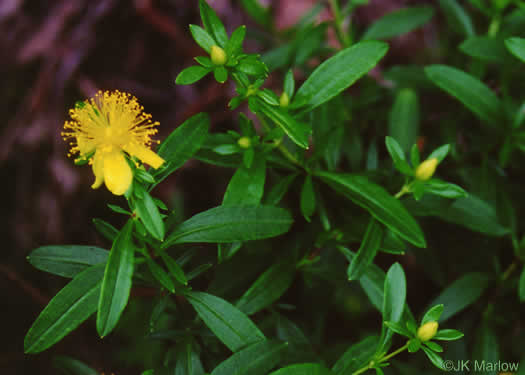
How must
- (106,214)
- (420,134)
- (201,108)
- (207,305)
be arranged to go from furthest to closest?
(201,108)
(106,214)
(420,134)
(207,305)

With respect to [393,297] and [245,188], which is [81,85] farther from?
[393,297]

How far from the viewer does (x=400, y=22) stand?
1356 millimetres

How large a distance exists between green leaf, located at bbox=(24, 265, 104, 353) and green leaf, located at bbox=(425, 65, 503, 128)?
0.78 m

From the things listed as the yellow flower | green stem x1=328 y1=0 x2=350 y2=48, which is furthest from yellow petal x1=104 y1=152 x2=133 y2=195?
green stem x1=328 y1=0 x2=350 y2=48

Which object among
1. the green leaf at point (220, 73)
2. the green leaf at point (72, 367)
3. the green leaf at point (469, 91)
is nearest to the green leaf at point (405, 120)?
the green leaf at point (469, 91)

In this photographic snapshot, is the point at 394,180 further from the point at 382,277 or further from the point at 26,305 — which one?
the point at 26,305

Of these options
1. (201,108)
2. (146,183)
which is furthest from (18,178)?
(146,183)

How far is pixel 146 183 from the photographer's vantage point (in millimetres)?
783

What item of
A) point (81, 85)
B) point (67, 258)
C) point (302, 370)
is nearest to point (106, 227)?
point (67, 258)

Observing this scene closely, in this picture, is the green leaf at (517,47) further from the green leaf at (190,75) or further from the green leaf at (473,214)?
the green leaf at (190,75)

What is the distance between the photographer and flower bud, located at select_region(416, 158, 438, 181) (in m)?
0.88

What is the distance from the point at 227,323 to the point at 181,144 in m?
0.32

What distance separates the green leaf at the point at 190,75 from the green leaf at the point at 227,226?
0.71 feet

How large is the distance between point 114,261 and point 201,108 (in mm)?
1176
